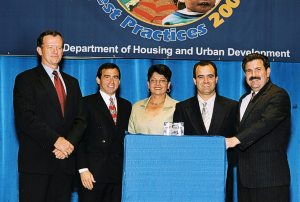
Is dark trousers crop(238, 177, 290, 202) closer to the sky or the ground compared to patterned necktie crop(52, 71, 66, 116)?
closer to the ground

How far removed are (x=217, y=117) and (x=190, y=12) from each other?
61.6 inches

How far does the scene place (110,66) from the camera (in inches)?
161

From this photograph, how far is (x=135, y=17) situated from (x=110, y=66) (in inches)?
36.9

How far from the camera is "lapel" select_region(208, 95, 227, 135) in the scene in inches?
143

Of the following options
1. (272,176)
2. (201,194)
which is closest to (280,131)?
(272,176)

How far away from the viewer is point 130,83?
16.5 ft

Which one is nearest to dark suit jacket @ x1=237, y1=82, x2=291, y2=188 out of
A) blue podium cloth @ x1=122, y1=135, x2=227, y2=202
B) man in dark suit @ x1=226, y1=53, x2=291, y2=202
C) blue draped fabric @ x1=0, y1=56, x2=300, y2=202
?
man in dark suit @ x1=226, y1=53, x2=291, y2=202

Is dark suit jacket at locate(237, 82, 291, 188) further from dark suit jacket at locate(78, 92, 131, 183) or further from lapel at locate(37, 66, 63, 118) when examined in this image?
lapel at locate(37, 66, 63, 118)

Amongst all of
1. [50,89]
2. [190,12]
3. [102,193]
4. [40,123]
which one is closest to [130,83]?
[190,12]

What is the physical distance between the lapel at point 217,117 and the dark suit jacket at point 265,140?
279 mm

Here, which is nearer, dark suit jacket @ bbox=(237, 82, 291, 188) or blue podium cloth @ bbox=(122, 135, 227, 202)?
blue podium cloth @ bbox=(122, 135, 227, 202)

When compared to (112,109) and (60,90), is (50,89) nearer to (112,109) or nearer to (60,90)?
(60,90)

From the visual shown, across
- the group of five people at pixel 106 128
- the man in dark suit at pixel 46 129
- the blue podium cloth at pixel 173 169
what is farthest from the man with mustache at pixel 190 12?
the blue podium cloth at pixel 173 169

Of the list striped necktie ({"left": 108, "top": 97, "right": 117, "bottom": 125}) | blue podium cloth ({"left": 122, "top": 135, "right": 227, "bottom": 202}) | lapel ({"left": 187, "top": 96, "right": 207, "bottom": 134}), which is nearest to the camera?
blue podium cloth ({"left": 122, "top": 135, "right": 227, "bottom": 202})
